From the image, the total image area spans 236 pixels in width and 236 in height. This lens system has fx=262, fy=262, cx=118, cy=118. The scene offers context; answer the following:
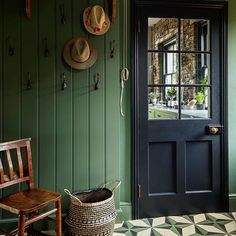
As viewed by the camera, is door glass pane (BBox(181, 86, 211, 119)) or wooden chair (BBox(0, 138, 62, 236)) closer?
wooden chair (BBox(0, 138, 62, 236))

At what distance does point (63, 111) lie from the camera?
229 cm

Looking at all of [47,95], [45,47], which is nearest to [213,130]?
[47,95]

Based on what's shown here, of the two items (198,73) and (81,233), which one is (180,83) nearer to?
(198,73)

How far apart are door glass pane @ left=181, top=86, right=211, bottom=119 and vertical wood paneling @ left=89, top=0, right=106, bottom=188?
2.74ft

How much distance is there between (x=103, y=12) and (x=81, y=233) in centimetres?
183

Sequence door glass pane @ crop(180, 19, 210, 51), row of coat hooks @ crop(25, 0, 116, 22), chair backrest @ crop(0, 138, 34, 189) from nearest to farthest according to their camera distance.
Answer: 1. chair backrest @ crop(0, 138, 34, 189)
2. row of coat hooks @ crop(25, 0, 116, 22)
3. door glass pane @ crop(180, 19, 210, 51)

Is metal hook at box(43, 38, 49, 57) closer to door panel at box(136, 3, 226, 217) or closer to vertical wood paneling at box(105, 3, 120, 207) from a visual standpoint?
vertical wood paneling at box(105, 3, 120, 207)

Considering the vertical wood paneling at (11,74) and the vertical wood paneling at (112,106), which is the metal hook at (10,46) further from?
the vertical wood paneling at (112,106)

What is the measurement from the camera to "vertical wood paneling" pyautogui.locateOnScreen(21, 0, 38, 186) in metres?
2.21

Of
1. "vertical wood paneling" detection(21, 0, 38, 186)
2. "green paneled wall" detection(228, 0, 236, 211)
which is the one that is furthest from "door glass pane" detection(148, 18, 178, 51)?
"vertical wood paneling" detection(21, 0, 38, 186)

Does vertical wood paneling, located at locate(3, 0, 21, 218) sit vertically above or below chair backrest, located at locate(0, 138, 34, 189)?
above

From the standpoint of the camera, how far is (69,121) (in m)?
2.30

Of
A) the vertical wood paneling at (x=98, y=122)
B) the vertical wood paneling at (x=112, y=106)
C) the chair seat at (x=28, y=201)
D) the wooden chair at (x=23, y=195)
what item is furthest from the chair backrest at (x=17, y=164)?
the vertical wood paneling at (x=112, y=106)

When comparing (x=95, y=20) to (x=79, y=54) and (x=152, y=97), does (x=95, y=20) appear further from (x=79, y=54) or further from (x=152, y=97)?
(x=152, y=97)
